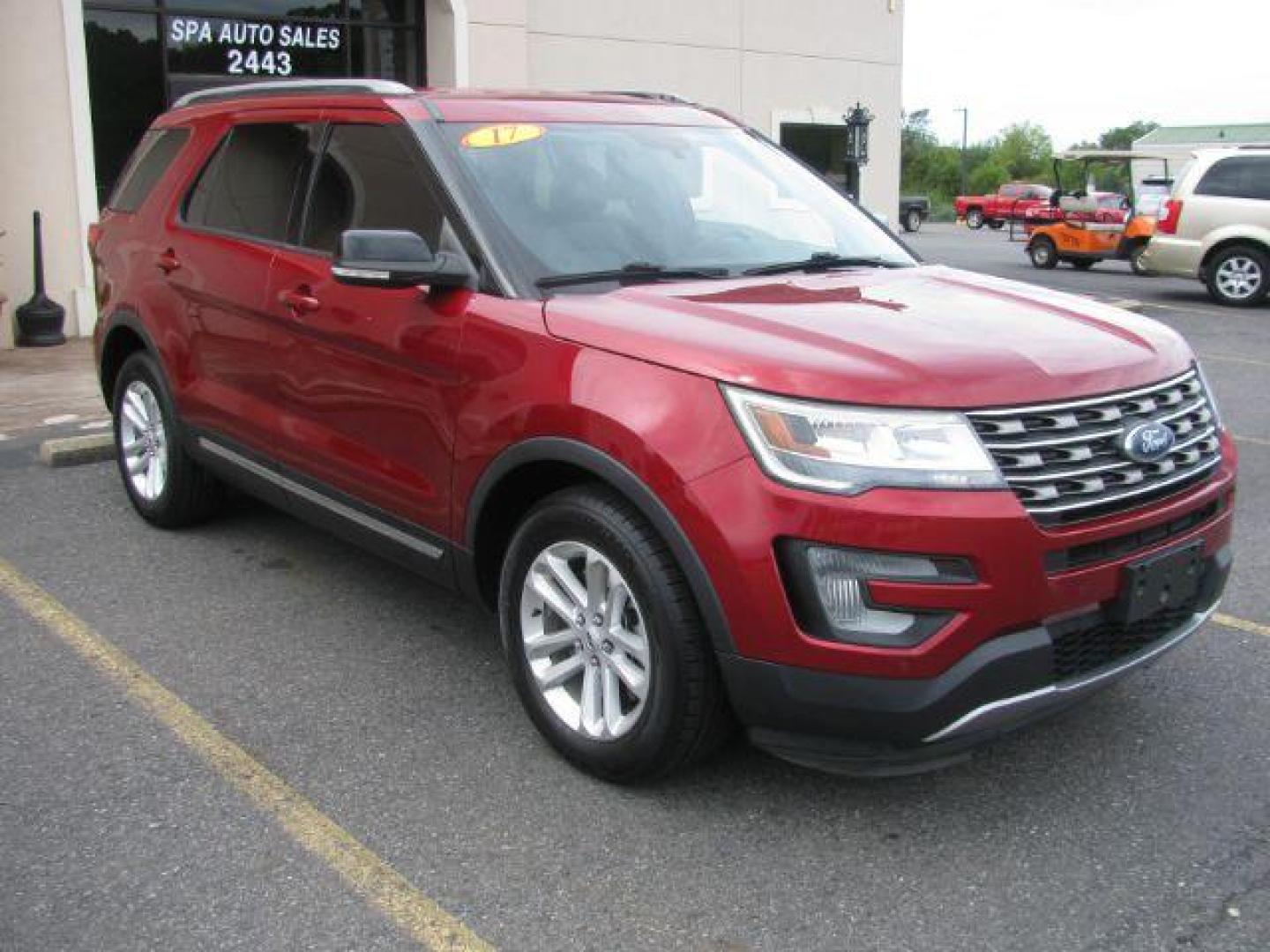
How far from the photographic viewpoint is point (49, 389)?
937cm

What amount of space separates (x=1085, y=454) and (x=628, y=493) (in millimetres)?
1102

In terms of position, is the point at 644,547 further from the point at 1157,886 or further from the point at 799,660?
the point at 1157,886

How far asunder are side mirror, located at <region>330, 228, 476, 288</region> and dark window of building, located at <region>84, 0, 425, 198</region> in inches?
395

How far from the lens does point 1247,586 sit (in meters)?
4.99

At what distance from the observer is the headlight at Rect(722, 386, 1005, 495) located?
113 inches

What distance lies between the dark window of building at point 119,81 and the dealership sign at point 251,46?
270 mm

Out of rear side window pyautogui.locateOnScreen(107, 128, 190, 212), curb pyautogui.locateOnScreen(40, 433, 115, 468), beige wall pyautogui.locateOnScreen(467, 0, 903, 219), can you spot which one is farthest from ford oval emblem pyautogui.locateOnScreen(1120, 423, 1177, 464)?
beige wall pyautogui.locateOnScreen(467, 0, 903, 219)

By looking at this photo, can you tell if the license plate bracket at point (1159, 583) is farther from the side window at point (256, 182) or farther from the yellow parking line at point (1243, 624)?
the side window at point (256, 182)

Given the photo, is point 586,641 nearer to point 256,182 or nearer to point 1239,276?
point 256,182

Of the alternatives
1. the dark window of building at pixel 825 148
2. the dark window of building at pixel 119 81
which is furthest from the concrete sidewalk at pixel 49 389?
the dark window of building at pixel 825 148

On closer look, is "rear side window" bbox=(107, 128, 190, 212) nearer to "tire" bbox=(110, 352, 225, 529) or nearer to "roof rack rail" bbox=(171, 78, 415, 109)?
"roof rack rail" bbox=(171, 78, 415, 109)

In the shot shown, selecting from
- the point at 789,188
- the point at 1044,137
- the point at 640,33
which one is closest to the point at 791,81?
the point at 640,33

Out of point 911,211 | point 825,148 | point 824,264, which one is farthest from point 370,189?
point 911,211

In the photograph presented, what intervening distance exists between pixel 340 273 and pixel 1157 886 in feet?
8.84
